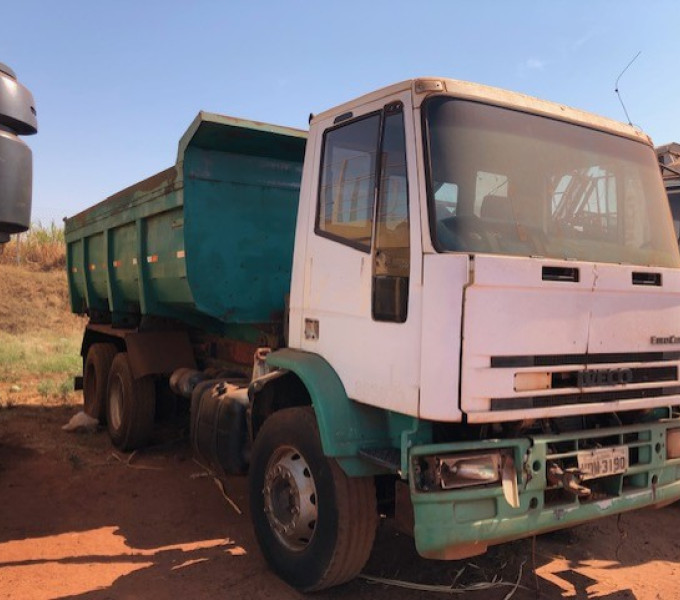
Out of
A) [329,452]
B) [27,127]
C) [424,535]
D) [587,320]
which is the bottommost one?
[424,535]

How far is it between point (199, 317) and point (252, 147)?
1.91 m

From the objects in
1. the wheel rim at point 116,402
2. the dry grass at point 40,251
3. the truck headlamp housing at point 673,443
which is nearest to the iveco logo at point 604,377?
the truck headlamp housing at point 673,443

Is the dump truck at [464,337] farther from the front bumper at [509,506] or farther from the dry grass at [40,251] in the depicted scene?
the dry grass at [40,251]

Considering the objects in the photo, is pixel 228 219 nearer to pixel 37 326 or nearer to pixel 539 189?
pixel 539 189

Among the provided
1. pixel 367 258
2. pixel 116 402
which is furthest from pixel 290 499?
pixel 116 402

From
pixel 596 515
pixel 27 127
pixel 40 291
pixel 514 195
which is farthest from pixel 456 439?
pixel 40 291

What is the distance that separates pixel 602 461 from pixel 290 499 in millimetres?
1728

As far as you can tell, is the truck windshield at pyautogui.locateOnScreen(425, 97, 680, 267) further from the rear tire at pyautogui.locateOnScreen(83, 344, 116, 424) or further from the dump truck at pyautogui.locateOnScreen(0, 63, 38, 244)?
the rear tire at pyautogui.locateOnScreen(83, 344, 116, 424)

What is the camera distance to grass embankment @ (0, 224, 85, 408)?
34.7 ft

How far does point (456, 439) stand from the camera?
3236mm

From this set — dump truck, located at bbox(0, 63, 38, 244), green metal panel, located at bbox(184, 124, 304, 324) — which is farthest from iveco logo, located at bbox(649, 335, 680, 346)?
dump truck, located at bbox(0, 63, 38, 244)

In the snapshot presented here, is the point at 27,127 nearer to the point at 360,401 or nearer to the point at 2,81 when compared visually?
the point at 2,81

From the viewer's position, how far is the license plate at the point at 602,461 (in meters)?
3.20

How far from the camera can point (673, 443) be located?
3635 mm
